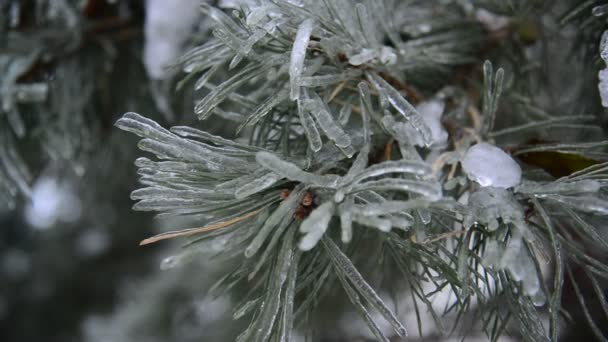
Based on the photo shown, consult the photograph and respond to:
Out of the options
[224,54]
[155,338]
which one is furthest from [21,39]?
[155,338]

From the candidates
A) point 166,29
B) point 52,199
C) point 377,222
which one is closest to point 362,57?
point 377,222

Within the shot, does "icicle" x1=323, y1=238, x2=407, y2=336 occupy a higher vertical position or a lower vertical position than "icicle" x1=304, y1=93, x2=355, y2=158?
lower

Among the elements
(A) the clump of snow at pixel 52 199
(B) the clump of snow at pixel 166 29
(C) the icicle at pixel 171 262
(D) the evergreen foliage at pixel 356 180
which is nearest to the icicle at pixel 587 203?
(D) the evergreen foliage at pixel 356 180

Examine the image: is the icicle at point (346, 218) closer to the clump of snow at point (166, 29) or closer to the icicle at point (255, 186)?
the icicle at point (255, 186)

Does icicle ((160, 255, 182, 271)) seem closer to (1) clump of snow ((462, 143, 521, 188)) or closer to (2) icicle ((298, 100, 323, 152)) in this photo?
(2) icicle ((298, 100, 323, 152))

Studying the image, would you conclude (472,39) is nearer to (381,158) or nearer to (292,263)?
(381,158)

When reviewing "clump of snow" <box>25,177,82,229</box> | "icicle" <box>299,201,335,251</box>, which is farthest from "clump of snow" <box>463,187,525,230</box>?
"clump of snow" <box>25,177,82,229</box>

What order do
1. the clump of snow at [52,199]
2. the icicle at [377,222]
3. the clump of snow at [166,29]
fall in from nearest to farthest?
the icicle at [377,222]
the clump of snow at [166,29]
the clump of snow at [52,199]
